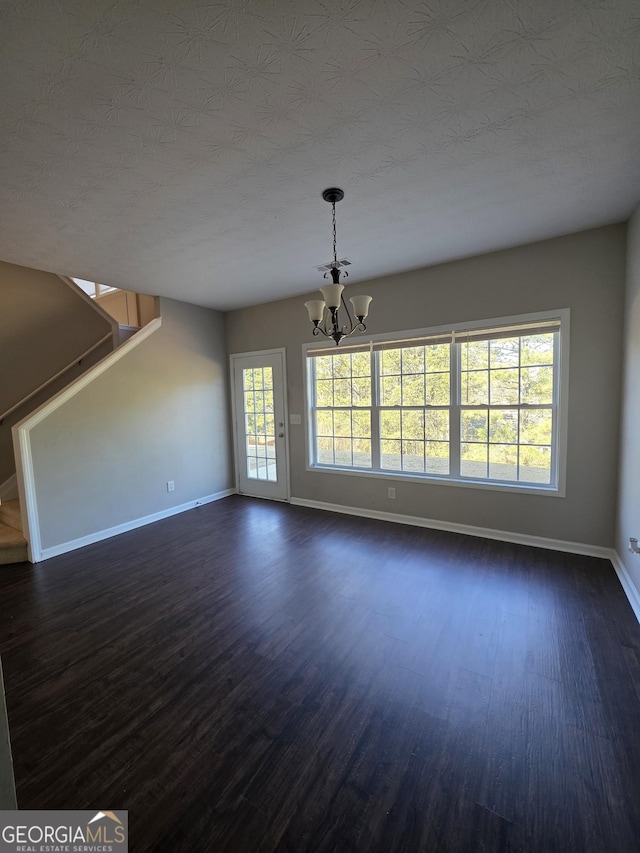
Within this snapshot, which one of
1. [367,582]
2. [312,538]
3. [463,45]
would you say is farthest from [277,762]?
[463,45]

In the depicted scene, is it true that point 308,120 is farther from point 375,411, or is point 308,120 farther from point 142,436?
point 142,436

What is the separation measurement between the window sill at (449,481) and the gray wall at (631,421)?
0.55 m

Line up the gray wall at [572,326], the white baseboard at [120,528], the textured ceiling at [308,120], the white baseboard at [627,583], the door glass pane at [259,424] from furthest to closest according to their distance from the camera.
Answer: the door glass pane at [259,424] → the white baseboard at [120,528] → the gray wall at [572,326] → the white baseboard at [627,583] → the textured ceiling at [308,120]

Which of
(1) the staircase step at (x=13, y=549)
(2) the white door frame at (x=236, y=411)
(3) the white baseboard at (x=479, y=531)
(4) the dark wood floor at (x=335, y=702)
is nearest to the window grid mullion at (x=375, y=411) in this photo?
(3) the white baseboard at (x=479, y=531)

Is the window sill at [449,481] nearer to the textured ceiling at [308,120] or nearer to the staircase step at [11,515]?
the textured ceiling at [308,120]

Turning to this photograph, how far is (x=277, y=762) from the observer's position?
4.83 ft

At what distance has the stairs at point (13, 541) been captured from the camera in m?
3.33

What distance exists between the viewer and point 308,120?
66.2 inches

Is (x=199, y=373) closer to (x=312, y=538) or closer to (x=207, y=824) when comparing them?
(x=312, y=538)

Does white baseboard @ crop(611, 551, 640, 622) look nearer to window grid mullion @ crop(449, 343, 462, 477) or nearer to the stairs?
window grid mullion @ crop(449, 343, 462, 477)

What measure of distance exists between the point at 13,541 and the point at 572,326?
5.39m

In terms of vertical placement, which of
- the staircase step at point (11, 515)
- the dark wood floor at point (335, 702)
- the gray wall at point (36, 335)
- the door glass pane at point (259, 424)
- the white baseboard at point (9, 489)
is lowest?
the dark wood floor at point (335, 702)

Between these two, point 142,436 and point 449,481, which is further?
point 142,436

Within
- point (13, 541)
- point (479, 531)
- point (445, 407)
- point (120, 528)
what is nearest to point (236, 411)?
point (120, 528)
